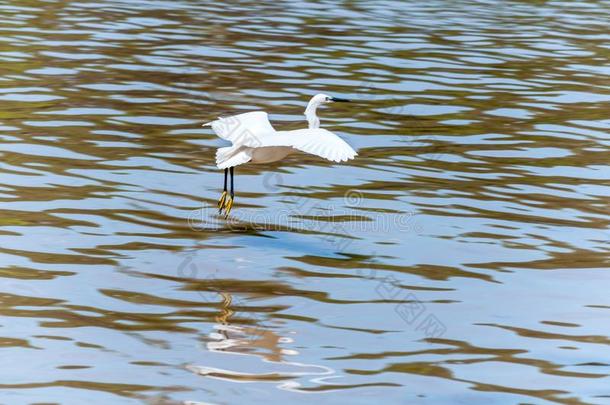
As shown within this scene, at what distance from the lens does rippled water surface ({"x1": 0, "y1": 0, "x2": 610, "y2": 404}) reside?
8.12 metres

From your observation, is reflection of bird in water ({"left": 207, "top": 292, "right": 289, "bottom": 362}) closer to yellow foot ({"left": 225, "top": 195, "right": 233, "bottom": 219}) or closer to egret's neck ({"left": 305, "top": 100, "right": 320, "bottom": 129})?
yellow foot ({"left": 225, "top": 195, "right": 233, "bottom": 219})

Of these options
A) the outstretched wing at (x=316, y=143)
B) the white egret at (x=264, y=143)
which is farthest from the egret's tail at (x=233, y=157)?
the outstretched wing at (x=316, y=143)

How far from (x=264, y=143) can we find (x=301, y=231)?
3.68 ft

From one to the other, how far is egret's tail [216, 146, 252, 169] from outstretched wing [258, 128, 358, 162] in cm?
22

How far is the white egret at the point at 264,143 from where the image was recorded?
1098cm

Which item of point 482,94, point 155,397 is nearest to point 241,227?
point 155,397

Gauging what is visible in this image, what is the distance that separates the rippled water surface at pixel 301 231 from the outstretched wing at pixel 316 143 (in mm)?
990

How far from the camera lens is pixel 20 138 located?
15.0 meters

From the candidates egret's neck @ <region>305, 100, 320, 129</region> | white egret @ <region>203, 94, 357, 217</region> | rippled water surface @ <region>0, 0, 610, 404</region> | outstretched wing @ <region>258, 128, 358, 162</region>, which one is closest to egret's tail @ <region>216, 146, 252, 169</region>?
white egret @ <region>203, 94, 357, 217</region>

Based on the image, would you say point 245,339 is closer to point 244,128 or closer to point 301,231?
point 301,231

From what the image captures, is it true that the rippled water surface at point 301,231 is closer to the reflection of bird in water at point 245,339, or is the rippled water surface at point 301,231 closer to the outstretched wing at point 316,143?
the reflection of bird in water at point 245,339

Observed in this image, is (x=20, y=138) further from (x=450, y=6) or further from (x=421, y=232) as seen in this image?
(x=450, y=6)

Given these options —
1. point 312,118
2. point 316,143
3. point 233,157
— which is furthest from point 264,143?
point 312,118

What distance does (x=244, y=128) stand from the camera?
12117mm
